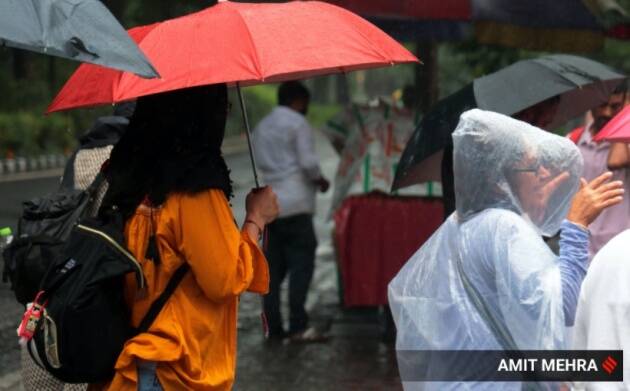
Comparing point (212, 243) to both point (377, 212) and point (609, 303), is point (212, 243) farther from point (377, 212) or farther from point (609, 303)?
point (377, 212)

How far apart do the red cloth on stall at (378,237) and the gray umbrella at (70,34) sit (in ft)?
18.5

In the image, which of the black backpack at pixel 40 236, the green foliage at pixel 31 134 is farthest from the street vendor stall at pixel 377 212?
the green foliage at pixel 31 134

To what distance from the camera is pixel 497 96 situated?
225 inches

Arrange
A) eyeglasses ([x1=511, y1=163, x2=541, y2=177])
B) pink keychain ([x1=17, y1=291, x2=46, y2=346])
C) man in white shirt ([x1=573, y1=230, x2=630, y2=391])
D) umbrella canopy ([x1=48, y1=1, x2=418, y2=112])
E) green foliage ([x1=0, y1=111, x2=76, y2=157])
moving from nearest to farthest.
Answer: man in white shirt ([x1=573, y1=230, x2=630, y2=391]), eyeglasses ([x1=511, y1=163, x2=541, y2=177]), pink keychain ([x1=17, y1=291, x2=46, y2=346]), umbrella canopy ([x1=48, y1=1, x2=418, y2=112]), green foliage ([x1=0, y1=111, x2=76, y2=157])

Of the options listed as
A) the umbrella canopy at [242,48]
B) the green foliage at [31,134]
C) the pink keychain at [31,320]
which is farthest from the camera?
the green foliage at [31,134]

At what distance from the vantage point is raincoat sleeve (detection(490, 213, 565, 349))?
3.31 meters

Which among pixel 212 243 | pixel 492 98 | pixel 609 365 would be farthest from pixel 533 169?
pixel 492 98

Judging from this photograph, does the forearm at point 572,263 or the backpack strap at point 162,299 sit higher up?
the forearm at point 572,263

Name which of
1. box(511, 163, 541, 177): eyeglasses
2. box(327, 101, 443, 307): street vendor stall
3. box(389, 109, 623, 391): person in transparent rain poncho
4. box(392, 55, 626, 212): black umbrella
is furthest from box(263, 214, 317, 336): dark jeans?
box(511, 163, 541, 177): eyeglasses

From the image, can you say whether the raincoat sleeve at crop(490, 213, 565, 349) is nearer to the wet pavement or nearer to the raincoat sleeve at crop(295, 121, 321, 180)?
the wet pavement

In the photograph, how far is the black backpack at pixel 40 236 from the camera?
449 cm

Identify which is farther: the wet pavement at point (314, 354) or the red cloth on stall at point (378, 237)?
the red cloth on stall at point (378, 237)

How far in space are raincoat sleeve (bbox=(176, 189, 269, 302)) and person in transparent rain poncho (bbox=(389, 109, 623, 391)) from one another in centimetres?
52

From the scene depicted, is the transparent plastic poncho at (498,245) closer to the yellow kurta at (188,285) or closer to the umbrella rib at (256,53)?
the yellow kurta at (188,285)
